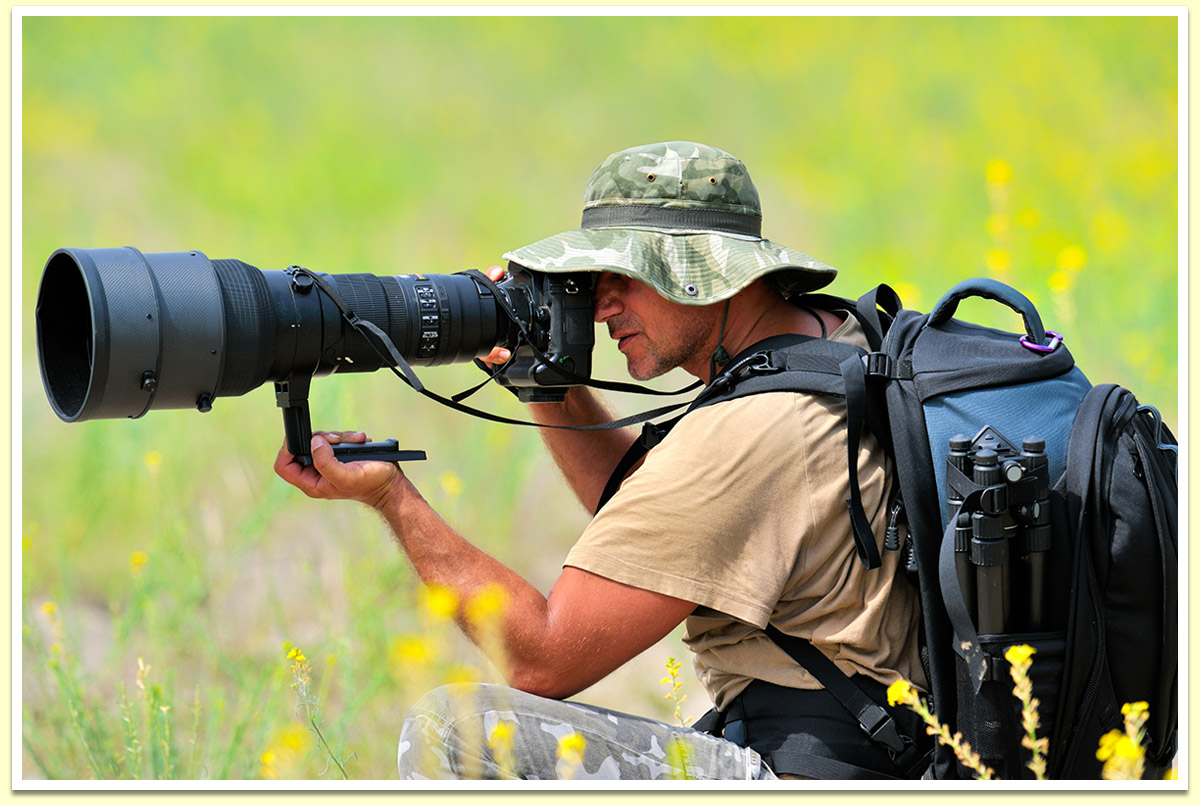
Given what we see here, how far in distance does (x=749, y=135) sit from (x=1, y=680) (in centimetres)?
439

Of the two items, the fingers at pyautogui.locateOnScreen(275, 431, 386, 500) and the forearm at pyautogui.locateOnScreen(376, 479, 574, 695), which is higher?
the fingers at pyautogui.locateOnScreen(275, 431, 386, 500)

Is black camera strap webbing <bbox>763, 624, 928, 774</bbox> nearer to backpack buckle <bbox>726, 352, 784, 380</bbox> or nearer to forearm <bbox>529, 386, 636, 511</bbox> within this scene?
backpack buckle <bbox>726, 352, 784, 380</bbox>

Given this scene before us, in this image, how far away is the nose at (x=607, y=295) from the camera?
2.28 metres

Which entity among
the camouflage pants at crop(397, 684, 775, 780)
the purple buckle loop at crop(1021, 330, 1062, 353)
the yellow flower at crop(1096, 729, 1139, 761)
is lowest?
the camouflage pants at crop(397, 684, 775, 780)

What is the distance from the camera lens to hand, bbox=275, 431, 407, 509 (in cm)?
199

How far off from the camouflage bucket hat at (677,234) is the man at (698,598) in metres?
0.02

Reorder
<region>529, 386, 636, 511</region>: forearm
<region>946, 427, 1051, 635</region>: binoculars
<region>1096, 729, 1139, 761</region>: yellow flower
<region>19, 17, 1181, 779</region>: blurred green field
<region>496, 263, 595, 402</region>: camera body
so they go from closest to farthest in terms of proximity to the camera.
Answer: <region>1096, 729, 1139, 761</region>: yellow flower → <region>946, 427, 1051, 635</region>: binoculars → <region>496, 263, 595, 402</region>: camera body → <region>529, 386, 636, 511</region>: forearm → <region>19, 17, 1181, 779</region>: blurred green field

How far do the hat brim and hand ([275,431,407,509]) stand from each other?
49cm

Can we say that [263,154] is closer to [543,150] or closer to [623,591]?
[543,150]

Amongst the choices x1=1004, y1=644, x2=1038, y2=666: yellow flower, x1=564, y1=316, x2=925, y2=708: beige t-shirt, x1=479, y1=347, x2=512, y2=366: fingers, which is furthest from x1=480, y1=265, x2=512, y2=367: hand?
x1=1004, y1=644, x2=1038, y2=666: yellow flower

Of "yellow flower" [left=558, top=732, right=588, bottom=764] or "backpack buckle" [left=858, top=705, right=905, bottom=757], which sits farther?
"backpack buckle" [left=858, top=705, right=905, bottom=757]

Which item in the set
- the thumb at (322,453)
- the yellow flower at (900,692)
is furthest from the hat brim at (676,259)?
the yellow flower at (900,692)

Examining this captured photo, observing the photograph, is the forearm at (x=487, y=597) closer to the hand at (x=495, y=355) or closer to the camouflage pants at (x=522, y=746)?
the camouflage pants at (x=522, y=746)

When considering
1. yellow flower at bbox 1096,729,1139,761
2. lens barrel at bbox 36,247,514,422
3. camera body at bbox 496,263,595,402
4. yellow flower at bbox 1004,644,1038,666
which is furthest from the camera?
camera body at bbox 496,263,595,402
